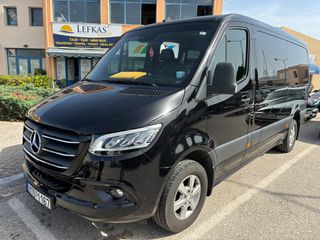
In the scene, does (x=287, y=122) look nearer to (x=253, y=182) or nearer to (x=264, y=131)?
(x=264, y=131)

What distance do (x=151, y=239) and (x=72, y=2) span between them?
65.7 ft

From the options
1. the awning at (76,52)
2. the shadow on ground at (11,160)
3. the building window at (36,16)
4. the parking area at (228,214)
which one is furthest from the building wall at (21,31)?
the parking area at (228,214)

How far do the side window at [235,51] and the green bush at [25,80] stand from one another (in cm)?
1434

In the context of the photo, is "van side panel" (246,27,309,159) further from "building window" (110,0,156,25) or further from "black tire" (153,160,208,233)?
"building window" (110,0,156,25)

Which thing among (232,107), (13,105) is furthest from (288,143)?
(13,105)

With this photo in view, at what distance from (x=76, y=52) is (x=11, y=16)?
726cm

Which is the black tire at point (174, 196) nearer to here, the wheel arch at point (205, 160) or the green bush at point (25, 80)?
the wheel arch at point (205, 160)

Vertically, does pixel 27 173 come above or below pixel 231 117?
below

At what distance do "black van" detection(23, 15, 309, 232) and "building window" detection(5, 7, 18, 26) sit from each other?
71.2ft

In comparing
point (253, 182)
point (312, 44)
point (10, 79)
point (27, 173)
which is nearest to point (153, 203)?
point (27, 173)

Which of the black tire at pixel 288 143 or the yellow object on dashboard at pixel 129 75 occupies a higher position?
the yellow object on dashboard at pixel 129 75

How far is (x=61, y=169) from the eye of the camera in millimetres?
2252

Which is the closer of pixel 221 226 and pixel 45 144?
pixel 45 144

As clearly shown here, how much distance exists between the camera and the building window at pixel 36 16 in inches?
826
